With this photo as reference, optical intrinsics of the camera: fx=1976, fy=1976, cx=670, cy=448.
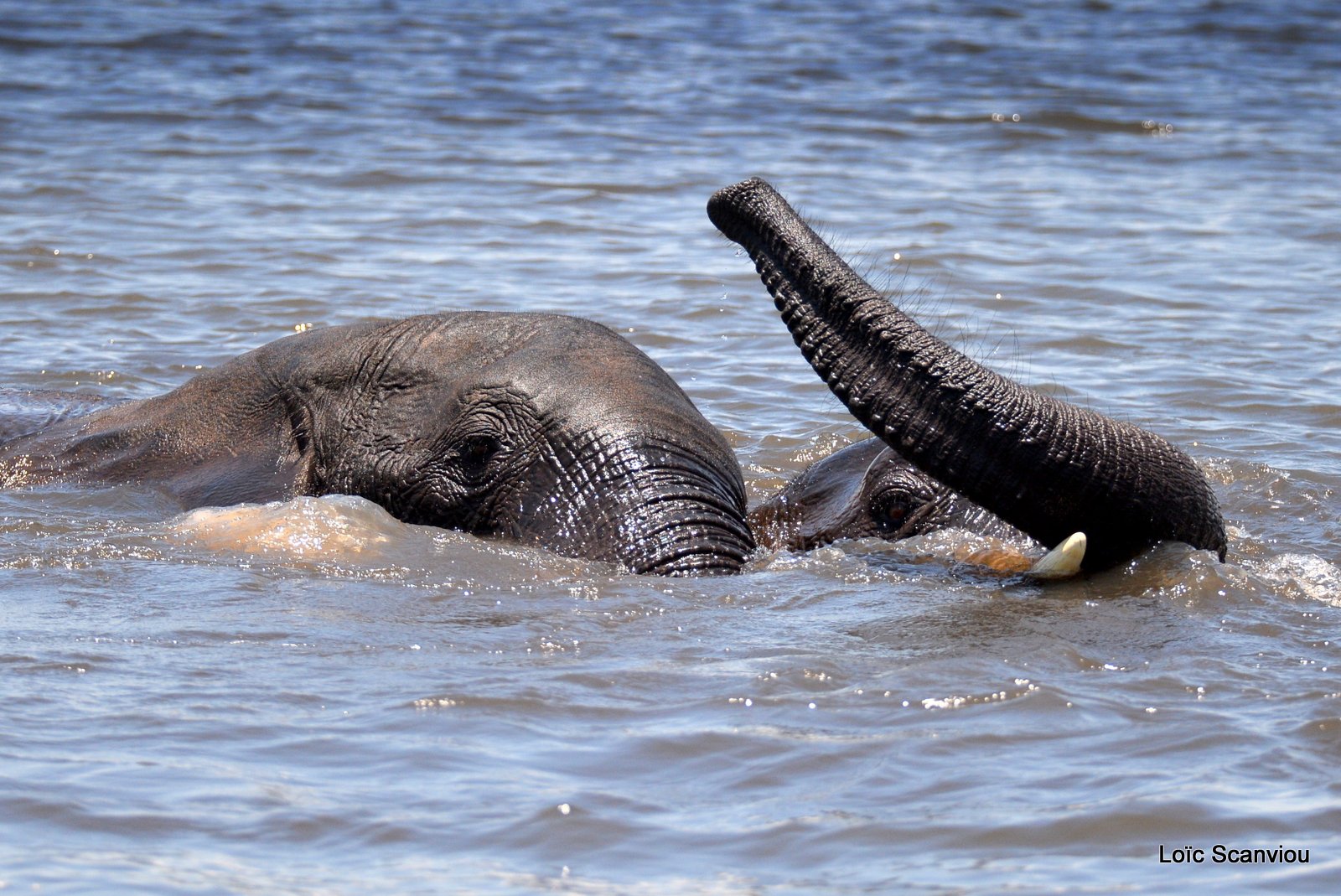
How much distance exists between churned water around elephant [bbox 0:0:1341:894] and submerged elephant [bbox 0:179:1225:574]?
0.55 feet

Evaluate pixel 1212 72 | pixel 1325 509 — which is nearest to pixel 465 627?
pixel 1325 509

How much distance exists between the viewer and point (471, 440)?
20.0ft

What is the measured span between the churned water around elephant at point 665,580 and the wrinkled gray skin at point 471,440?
6.4 inches

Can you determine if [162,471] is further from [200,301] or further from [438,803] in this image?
[200,301]

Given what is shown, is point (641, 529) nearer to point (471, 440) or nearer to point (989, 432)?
point (471, 440)

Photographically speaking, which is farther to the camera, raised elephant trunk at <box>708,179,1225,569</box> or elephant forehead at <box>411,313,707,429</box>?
elephant forehead at <box>411,313,707,429</box>

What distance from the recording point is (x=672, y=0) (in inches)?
1201

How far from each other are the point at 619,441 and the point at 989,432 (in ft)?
3.64

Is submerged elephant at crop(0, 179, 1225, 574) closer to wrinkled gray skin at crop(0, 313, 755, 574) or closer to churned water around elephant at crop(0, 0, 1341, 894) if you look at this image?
wrinkled gray skin at crop(0, 313, 755, 574)

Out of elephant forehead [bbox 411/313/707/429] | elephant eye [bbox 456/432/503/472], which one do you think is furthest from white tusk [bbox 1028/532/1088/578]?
elephant eye [bbox 456/432/503/472]

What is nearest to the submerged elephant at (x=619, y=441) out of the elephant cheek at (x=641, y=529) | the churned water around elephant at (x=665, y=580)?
the elephant cheek at (x=641, y=529)

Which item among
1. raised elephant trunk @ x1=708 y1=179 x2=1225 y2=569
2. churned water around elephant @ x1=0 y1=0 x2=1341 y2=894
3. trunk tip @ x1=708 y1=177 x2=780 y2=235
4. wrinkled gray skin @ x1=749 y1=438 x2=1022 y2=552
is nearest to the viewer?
churned water around elephant @ x1=0 y1=0 x2=1341 y2=894

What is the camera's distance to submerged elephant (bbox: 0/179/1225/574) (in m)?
5.58

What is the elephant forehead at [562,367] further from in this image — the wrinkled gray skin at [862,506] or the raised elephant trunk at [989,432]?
the wrinkled gray skin at [862,506]
